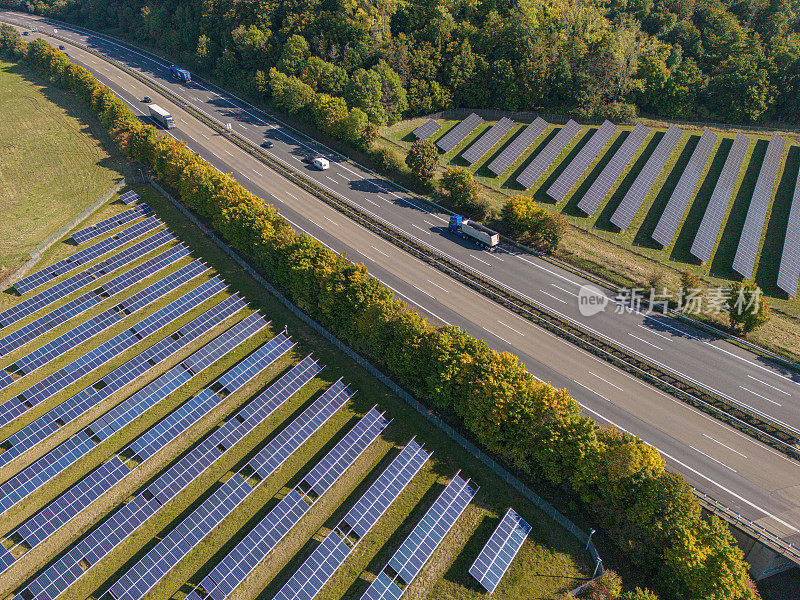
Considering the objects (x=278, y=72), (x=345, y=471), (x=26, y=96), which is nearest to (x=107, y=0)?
(x=26, y=96)

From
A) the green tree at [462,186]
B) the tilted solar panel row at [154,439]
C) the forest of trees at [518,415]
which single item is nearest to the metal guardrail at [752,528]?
the forest of trees at [518,415]

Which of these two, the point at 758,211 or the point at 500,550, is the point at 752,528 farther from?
the point at 758,211

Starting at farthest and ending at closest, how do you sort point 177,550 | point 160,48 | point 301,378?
point 160,48 → point 301,378 → point 177,550

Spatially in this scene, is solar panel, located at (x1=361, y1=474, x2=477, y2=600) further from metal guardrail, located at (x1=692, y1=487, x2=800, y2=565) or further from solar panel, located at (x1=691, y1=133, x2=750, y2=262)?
solar panel, located at (x1=691, y1=133, x2=750, y2=262)

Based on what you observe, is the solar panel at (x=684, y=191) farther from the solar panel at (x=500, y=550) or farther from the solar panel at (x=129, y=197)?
the solar panel at (x=129, y=197)

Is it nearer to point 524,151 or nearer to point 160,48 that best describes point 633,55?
Result: point 524,151

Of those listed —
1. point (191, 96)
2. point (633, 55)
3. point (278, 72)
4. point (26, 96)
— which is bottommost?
point (26, 96)
